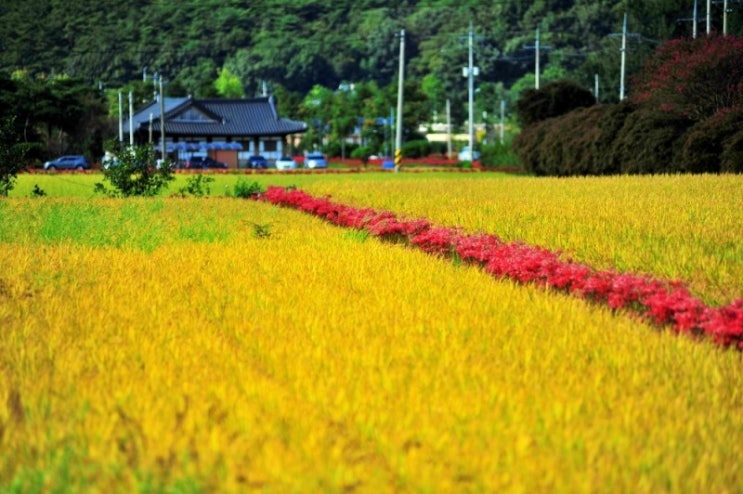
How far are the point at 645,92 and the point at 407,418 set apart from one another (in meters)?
33.7

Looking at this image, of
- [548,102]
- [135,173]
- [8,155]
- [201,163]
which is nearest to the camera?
[8,155]

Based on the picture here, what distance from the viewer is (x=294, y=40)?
119812 millimetres

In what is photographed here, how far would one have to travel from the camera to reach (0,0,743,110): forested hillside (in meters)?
98.4

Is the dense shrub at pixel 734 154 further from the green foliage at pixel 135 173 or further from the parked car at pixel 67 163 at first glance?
the parked car at pixel 67 163

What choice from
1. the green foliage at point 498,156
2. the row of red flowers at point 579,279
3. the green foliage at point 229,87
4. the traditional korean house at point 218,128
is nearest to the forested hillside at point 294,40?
the green foliage at point 229,87

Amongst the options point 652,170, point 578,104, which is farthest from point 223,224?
point 578,104

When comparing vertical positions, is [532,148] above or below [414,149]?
below

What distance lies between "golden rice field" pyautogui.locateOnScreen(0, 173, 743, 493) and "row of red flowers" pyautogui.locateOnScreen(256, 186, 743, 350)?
279 mm

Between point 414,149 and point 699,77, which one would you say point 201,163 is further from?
point 699,77

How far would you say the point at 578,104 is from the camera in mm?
51062

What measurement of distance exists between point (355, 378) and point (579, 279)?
4096 millimetres

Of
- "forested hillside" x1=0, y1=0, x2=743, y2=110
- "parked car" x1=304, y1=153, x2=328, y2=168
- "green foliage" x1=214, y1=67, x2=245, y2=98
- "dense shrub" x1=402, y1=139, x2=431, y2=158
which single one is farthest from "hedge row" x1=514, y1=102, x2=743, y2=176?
"green foliage" x1=214, y1=67, x2=245, y2=98

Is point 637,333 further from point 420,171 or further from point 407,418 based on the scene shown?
point 420,171

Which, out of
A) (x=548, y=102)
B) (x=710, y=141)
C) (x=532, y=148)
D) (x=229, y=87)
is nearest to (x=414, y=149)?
(x=229, y=87)
